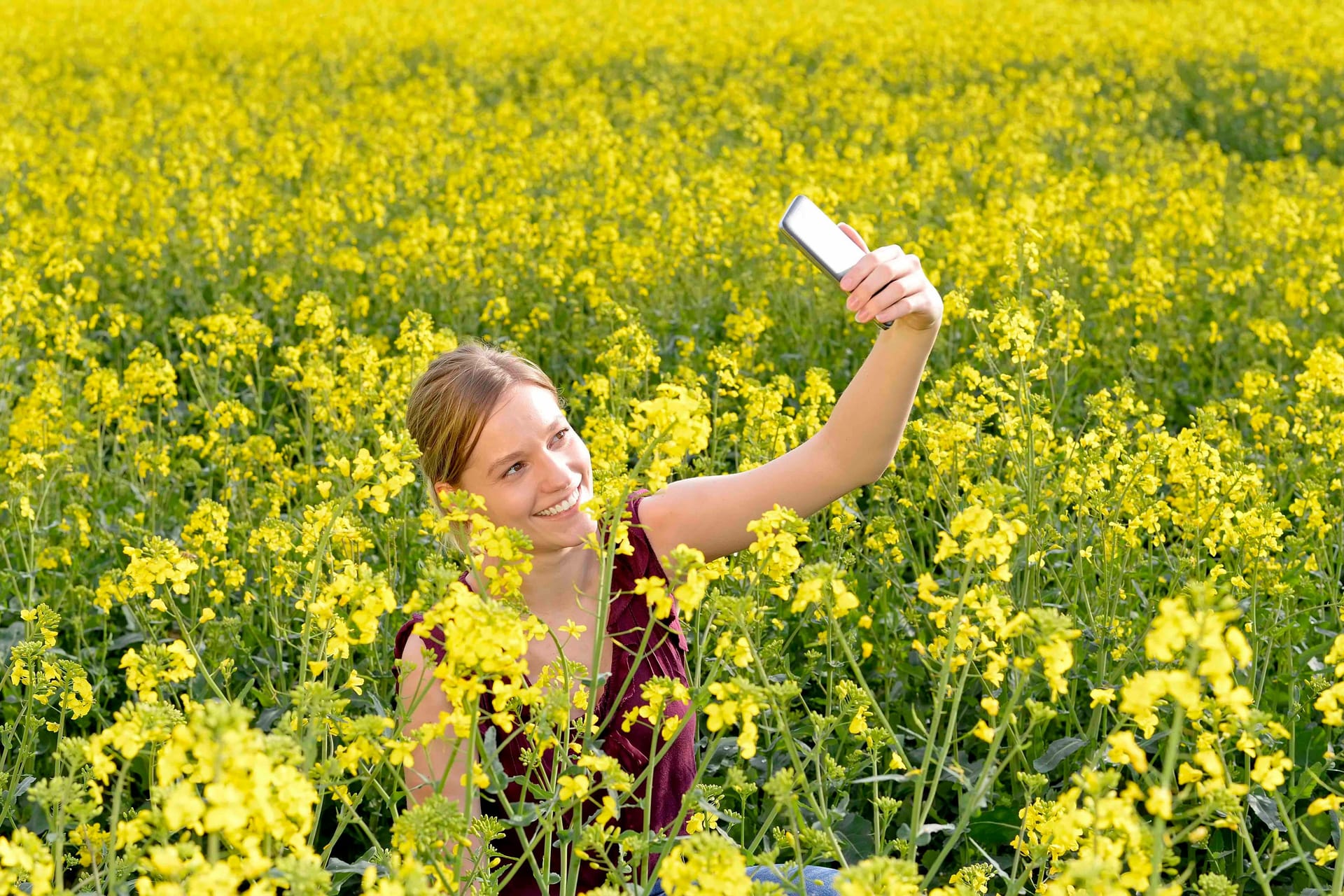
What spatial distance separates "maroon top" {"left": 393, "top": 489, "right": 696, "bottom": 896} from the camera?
2.81 m

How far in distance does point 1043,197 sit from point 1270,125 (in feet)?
23.5

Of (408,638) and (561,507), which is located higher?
(561,507)

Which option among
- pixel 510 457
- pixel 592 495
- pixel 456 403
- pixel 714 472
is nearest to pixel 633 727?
pixel 592 495

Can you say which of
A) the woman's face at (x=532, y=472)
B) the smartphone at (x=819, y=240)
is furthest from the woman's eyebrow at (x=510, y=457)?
the smartphone at (x=819, y=240)

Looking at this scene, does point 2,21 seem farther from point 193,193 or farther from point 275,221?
point 275,221

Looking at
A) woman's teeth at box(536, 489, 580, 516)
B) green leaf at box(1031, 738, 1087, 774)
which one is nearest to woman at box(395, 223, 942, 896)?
woman's teeth at box(536, 489, 580, 516)

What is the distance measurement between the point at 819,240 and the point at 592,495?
0.70 meters

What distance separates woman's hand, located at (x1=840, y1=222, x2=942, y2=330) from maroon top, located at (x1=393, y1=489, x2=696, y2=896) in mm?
619

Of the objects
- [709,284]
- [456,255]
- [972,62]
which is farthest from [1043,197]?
[972,62]

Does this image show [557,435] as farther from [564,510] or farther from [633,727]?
[633,727]

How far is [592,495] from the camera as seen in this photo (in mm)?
2912

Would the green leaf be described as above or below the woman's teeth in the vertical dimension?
below

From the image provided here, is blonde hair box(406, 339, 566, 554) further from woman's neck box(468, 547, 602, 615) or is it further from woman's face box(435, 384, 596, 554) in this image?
woman's neck box(468, 547, 602, 615)

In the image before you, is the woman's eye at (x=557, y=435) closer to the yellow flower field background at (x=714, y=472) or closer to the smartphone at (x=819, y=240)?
the yellow flower field background at (x=714, y=472)
